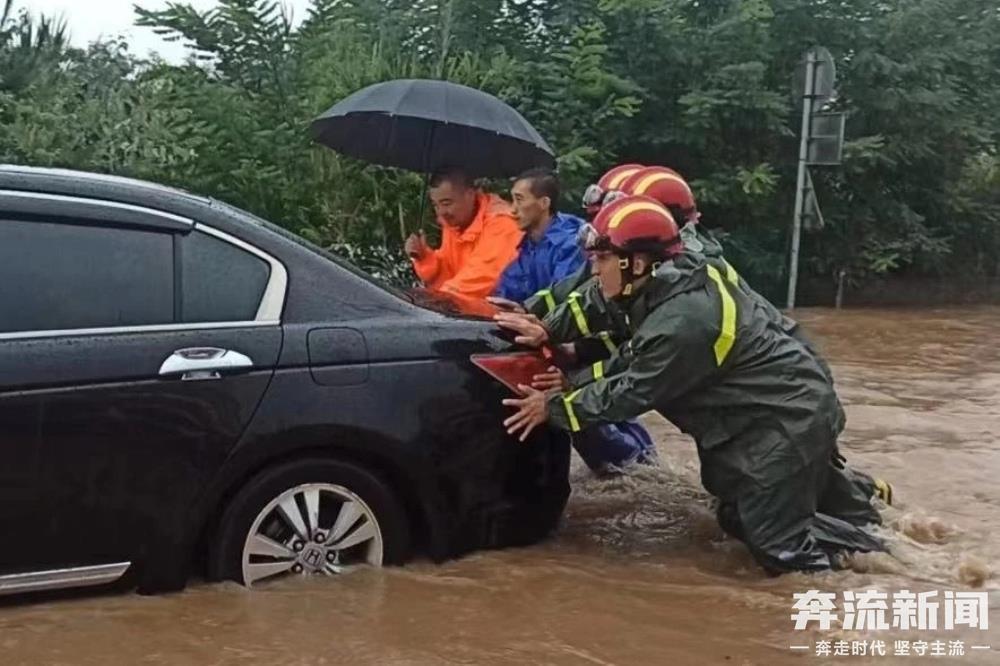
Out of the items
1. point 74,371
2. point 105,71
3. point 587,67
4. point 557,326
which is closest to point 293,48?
point 105,71

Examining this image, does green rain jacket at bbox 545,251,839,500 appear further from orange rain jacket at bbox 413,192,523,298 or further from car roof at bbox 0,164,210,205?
car roof at bbox 0,164,210,205

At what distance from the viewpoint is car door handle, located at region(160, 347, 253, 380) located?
3949mm

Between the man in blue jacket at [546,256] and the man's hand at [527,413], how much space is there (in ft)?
4.23

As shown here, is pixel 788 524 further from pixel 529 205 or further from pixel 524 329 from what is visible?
→ pixel 529 205

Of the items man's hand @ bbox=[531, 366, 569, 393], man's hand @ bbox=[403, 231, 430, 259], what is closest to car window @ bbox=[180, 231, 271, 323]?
man's hand @ bbox=[531, 366, 569, 393]

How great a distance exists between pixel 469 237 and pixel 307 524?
7.47 feet

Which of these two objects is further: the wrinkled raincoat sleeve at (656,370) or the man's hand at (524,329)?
the man's hand at (524,329)

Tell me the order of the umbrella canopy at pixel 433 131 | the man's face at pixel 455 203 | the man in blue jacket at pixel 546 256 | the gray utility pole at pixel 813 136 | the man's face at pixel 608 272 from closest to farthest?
the man's face at pixel 608 272 < the man in blue jacket at pixel 546 256 < the man's face at pixel 455 203 < the umbrella canopy at pixel 433 131 < the gray utility pole at pixel 813 136

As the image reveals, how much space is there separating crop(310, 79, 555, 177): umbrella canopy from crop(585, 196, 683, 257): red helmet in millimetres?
1874

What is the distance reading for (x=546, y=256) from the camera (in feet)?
19.1

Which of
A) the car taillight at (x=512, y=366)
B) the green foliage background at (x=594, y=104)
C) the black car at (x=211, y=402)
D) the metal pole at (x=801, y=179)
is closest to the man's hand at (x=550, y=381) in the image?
the car taillight at (x=512, y=366)

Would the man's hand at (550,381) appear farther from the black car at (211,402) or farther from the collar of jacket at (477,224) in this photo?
the collar of jacket at (477,224)

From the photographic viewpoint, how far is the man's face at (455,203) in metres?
6.05

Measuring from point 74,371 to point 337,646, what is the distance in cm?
111
